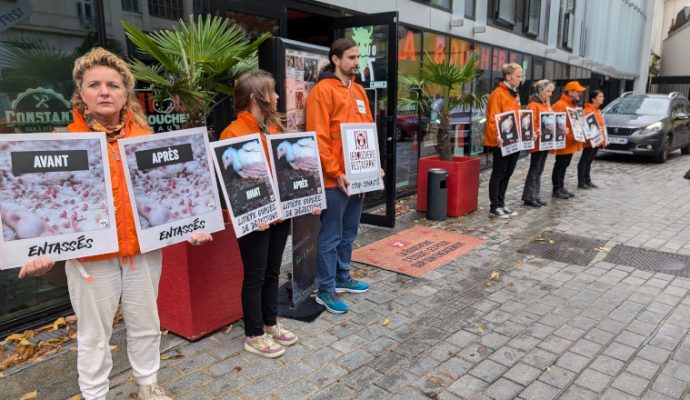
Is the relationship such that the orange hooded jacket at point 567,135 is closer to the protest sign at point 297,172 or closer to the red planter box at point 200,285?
the protest sign at point 297,172

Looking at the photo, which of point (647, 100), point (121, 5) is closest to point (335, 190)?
point (121, 5)

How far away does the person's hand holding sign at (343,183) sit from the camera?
376cm

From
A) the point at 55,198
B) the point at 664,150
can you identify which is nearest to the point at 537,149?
the point at 55,198

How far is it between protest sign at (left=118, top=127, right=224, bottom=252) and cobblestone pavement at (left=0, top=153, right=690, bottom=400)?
104 centimetres

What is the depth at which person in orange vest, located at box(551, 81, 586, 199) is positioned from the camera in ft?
26.7

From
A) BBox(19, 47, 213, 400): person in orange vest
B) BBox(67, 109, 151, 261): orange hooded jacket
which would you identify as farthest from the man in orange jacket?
BBox(67, 109, 151, 261): orange hooded jacket

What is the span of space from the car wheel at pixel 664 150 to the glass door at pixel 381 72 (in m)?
9.70

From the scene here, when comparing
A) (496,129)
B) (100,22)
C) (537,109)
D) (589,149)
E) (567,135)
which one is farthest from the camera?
(589,149)

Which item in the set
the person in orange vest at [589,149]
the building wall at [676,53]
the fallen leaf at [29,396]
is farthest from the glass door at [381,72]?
the building wall at [676,53]

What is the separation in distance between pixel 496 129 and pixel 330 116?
3637 mm

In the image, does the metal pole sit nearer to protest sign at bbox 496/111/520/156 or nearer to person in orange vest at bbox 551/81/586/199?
protest sign at bbox 496/111/520/156

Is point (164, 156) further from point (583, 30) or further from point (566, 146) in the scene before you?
point (583, 30)

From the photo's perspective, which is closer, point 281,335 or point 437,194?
point 281,335

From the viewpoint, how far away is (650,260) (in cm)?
534
